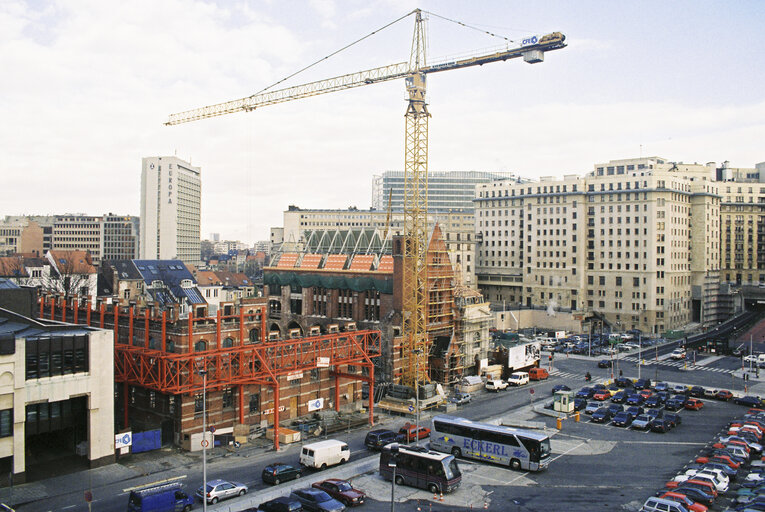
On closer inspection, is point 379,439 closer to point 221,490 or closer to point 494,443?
point 494,443

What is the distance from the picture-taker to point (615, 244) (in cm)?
13138

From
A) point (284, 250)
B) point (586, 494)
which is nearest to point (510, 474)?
point (586, 494)

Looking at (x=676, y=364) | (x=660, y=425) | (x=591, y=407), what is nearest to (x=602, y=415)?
(x=591, y=407)

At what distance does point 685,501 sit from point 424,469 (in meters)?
15.8

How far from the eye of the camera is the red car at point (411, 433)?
51875 millimetres

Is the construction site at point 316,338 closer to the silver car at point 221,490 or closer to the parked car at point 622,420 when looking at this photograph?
the silver car at point 221,490

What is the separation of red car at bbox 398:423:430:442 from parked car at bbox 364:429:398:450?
0.93m

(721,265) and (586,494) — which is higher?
(721,265)

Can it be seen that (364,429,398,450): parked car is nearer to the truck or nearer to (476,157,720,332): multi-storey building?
the truck

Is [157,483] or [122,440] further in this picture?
[122,440]

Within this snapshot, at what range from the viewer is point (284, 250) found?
332 feet

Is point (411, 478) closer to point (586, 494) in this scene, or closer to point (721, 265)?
point (586, 494)

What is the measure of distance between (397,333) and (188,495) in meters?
39.5

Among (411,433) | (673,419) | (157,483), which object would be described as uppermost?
(411,433)
